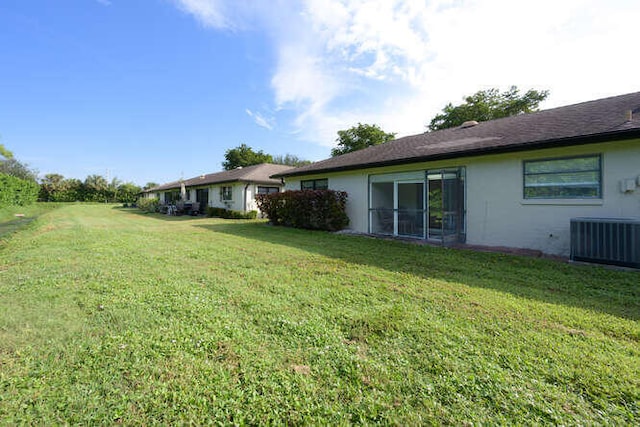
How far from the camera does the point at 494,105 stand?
26.3 meters

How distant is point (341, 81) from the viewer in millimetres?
14477

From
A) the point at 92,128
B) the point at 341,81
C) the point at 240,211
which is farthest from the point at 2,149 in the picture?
the point at 341,81

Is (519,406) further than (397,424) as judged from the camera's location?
Yes

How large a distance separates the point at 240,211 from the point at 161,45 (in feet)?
32.0

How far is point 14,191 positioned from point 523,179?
3513 centimetres

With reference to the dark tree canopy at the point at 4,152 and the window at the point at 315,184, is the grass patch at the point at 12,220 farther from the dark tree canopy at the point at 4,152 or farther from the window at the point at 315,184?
the dark tree canopy at the point at 4,152

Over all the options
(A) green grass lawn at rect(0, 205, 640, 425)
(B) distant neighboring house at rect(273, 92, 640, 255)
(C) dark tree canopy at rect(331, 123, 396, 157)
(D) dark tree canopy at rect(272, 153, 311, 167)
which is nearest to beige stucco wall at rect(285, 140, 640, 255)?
(B) distant neighboring house at rect(273, 92, 640, 255)

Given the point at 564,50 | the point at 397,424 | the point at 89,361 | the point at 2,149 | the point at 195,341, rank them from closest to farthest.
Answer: the point at 397,424 < the point at 89,361 < the point at 195,341 < the point at 564,50 < the point at 2,149

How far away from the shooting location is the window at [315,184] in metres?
12.7

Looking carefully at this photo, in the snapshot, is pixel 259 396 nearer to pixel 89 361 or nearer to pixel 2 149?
pixel 89 361

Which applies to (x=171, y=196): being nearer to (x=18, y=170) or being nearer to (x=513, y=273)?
(x=513, y=273)

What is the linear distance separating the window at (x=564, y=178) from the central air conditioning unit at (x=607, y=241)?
3.59ft

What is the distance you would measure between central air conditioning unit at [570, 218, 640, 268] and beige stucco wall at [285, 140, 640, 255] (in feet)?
2.50

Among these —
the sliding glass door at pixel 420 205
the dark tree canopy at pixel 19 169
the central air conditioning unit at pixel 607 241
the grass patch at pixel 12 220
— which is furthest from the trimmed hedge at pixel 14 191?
the dark tree canopy at pixel 19 169
